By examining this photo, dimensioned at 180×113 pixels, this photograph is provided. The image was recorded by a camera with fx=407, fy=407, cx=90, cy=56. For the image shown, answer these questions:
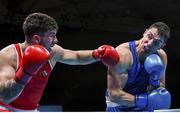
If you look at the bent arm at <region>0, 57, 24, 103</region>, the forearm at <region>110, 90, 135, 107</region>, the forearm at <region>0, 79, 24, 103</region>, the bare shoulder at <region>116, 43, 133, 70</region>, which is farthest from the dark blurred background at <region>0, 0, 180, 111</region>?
the forearm at <region>0, 79, 24, 103</region>

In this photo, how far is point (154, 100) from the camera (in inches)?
119

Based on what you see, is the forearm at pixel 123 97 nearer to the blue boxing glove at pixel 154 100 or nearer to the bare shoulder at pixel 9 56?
the blue boxing glove at pixel 154 100

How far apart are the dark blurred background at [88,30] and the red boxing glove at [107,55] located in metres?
3.22

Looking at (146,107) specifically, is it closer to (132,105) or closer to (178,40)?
(132,105)

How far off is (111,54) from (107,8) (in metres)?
3.65

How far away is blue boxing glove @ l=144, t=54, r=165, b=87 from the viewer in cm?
309

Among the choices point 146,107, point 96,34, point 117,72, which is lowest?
point 146,107

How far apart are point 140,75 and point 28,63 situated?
1204 millimetres

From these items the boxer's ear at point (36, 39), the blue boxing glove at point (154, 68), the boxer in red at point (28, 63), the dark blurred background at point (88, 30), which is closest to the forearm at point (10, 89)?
the boxer in red at point (28, 63)

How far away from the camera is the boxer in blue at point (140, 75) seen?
308 centimetres

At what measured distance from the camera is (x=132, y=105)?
318 cm

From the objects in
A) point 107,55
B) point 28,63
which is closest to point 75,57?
point 107,55

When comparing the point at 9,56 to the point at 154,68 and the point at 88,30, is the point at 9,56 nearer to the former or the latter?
the point at 154,68

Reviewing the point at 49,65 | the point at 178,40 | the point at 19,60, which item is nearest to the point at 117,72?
the point at 49,65
